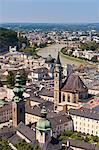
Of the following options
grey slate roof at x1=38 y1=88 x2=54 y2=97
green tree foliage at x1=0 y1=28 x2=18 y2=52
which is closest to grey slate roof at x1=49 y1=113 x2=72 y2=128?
grey slate roof at x1=38 y1=88 x2=54 y2=97

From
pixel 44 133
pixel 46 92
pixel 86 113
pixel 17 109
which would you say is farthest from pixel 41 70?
pixel 44 133

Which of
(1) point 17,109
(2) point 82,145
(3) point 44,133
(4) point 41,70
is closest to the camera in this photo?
(3) point 44,133

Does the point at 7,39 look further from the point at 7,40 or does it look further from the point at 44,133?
the point at 44,133

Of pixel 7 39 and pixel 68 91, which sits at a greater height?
pixel 68 91

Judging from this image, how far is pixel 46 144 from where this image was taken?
973 centimetres

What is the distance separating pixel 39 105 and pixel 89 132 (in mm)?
2757

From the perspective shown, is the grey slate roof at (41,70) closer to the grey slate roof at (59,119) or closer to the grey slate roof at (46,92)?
the grey slate roof at (46,92)

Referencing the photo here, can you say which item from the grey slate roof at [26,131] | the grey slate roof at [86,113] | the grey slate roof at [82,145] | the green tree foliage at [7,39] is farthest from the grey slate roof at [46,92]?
the green tree foliage at [7,39]

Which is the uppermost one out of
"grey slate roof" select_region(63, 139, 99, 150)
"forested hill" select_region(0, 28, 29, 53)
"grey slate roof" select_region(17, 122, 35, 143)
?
"grey slate roof" select_region(17, 122, 35, 143)

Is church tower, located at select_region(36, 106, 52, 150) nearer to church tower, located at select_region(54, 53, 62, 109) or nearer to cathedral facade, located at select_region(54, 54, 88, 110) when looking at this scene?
cathedral facade, located at select_region(54, 54, 88, 110)

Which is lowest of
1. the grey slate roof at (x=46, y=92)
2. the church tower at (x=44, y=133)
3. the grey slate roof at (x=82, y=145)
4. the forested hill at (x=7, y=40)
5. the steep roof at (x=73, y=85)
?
the forested hill at (x=7, y=40)

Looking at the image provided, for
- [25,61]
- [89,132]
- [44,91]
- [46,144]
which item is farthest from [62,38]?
[46,144]

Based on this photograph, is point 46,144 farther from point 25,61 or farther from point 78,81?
point 25,61

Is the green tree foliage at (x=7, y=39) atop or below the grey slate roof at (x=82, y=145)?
below
